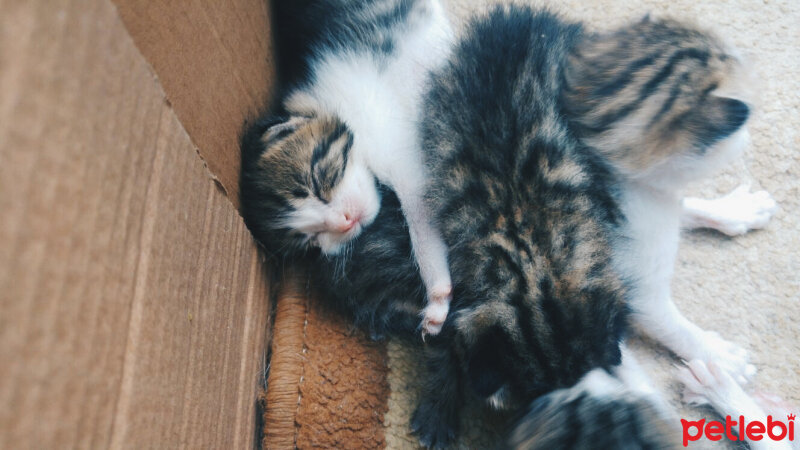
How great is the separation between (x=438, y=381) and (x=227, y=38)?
2.72ft

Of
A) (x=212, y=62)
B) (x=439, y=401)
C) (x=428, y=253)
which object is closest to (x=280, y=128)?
(x=212, y=62)

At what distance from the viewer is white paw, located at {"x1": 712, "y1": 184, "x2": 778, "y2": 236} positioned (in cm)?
146

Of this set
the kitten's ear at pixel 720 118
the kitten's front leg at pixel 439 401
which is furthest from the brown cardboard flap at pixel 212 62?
the kitten's ear at pixel 720 118

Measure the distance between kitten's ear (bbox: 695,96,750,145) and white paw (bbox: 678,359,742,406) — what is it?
519mm

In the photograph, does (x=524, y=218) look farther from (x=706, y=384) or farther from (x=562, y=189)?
(x=706, y=384)

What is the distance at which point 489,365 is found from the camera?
1057 mm

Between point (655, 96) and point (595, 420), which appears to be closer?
point (595, 420)

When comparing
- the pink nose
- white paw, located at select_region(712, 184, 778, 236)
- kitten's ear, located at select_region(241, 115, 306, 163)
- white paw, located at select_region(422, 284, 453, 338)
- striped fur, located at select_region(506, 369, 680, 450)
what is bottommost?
striped fur, located at select_region(506, 369, 680, 450)

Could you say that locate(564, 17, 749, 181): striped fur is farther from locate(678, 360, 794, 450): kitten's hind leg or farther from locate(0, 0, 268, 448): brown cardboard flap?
locate(0, 0, 268, 448): brown cardboard flap

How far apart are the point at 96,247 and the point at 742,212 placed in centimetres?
146

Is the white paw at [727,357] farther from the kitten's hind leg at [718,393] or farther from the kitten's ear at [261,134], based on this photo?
the kitten's ear at [261,134]

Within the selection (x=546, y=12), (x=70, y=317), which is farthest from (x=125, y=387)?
(x=546, y=12)

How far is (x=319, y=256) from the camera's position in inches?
53.2

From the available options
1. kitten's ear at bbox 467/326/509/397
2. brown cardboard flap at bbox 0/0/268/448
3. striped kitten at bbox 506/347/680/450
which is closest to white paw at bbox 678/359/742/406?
striped kitten at bbox 506/347/680/450
